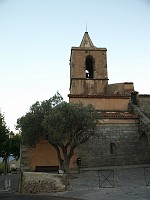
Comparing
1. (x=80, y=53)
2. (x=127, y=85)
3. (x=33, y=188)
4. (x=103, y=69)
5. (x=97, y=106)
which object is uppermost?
(x=80, y=53)

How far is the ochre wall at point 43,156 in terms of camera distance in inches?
871

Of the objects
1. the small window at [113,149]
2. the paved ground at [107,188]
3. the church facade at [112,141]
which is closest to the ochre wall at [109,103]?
the church facade at [112,141]

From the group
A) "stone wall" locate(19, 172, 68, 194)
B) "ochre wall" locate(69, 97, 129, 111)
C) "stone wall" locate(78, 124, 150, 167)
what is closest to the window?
"ochre wall" locate(69, 97, 129, 111)

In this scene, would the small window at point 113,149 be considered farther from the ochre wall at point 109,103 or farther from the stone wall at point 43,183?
the stone wall at point 43,183

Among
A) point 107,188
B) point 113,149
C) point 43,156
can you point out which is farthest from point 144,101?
→ point 107,188

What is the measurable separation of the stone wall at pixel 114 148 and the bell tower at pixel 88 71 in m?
8.41

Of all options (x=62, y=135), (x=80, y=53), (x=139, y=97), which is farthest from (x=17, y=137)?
(x=62, y=135)

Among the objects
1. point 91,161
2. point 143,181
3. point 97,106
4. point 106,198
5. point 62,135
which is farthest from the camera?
point 97,106

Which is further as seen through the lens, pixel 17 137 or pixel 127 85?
pixel 17 137

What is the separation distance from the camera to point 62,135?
61.7ft

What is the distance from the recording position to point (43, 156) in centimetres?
2233

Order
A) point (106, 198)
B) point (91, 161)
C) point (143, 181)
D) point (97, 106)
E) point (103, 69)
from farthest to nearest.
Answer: point (103, 69) < point (97, 106) < point (91, 161) < point (143, 181) < point (106, 198)

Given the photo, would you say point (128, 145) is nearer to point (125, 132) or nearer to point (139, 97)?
point (125, 132)

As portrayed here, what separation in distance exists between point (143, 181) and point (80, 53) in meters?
19.9
